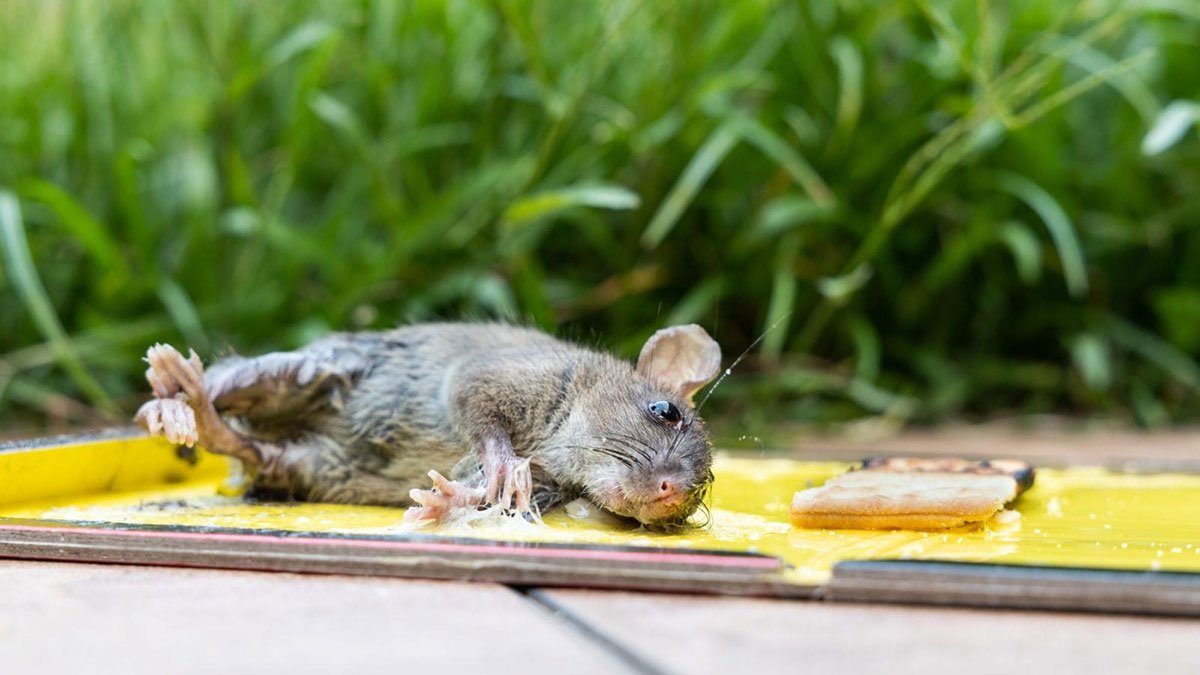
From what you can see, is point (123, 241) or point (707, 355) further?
point (123, 241)

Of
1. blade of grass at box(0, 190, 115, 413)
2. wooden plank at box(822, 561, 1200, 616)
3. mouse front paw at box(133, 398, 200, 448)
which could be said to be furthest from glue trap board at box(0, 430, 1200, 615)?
blade of grass at box(0, 190, 115, 413)

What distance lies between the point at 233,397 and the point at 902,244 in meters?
2.55

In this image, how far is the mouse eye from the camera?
1.85 m

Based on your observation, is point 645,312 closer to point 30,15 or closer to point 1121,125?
point 1121,125

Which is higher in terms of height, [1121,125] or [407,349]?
[1121,125]

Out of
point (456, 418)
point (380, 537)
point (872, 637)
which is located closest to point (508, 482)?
point (456, 418)

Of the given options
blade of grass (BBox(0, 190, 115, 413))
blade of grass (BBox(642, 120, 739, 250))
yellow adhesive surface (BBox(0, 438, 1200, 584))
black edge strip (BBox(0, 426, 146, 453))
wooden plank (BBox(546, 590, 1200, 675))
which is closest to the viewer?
wooden plank (BBox(546, 590, 1200, 675))

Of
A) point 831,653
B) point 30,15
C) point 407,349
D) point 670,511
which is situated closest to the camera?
point 831,653

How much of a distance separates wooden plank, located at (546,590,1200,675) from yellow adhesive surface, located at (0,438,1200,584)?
11cm

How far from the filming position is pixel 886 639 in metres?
1.18

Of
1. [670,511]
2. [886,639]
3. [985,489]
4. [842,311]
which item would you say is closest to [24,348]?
[842,311]

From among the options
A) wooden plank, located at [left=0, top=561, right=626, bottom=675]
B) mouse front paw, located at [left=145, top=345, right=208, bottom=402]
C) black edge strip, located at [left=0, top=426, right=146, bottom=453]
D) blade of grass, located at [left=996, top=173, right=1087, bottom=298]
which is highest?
blade of grass, located at [left=996, top=173, right=1087, bottom=298]

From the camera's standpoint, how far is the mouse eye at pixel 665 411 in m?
1.85

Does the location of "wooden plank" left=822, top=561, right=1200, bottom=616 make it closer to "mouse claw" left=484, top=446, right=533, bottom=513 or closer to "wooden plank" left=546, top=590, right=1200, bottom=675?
"wooden plank" left=546, top=590, right=1200, bottom=675
